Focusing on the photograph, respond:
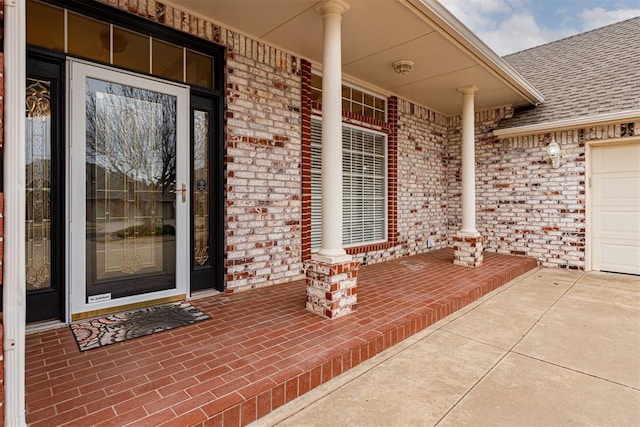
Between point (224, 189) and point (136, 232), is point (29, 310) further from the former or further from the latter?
point (224, 189)

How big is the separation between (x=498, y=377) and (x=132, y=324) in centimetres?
264

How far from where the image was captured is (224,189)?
11.0 ft

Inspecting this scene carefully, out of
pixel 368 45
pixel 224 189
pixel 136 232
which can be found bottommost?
pixel 136 232

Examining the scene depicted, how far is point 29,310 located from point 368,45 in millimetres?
3889

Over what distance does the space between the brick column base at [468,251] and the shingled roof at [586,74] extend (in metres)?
2.29

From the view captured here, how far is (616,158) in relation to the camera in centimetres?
500

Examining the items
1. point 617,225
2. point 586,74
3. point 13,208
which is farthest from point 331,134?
point 586,74

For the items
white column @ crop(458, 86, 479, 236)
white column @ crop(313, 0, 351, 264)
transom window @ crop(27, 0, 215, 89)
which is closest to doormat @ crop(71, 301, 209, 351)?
white column @ crop(313, 0, 351, 264)

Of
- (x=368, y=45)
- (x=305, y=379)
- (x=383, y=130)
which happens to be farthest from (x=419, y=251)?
(x=305, y=379)

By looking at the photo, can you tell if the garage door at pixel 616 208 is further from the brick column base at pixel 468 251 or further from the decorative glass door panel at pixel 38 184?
the decorative glass door panel at pixel 38 184

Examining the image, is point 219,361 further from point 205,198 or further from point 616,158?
point 616,158

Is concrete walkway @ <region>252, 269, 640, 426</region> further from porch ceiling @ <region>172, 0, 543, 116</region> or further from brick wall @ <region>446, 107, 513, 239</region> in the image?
brick wall @ <region>446, 107, 513, 239</region>

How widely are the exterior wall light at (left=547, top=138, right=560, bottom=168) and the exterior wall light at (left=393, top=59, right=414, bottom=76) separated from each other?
2.84m

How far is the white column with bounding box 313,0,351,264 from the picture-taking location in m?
2.89
